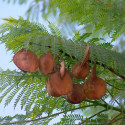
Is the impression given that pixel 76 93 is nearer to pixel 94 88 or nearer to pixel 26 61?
pixel 94 88

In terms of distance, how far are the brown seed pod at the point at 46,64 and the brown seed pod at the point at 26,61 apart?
14mm

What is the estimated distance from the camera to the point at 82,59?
87 centimetres

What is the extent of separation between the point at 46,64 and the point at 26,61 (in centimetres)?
5

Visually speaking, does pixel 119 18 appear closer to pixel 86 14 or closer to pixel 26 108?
pixel 86 14

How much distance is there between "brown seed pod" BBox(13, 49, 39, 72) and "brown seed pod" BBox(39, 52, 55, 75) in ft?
0.05

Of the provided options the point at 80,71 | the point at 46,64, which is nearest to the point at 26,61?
the point at 46,64

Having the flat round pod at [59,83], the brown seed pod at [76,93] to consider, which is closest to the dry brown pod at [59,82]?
the flat round pod at [59,83]

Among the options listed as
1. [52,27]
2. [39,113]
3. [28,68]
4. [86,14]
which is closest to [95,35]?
[86,14]

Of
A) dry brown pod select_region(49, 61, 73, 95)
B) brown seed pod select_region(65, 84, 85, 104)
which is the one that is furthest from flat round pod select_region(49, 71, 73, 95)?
brown seed pod select_region(65, 84, 85, 104)

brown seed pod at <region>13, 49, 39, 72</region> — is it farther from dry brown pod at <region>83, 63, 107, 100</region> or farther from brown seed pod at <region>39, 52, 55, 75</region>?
dry brown pod at <region>83, 63, 107, 100</region>

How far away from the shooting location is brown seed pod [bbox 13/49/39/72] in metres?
0.80

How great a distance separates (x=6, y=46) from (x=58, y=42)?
22 cm

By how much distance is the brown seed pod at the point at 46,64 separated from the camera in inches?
31.6

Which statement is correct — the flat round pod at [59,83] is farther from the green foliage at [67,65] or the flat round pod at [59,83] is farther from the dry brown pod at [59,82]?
the green foliage at [67,65]
